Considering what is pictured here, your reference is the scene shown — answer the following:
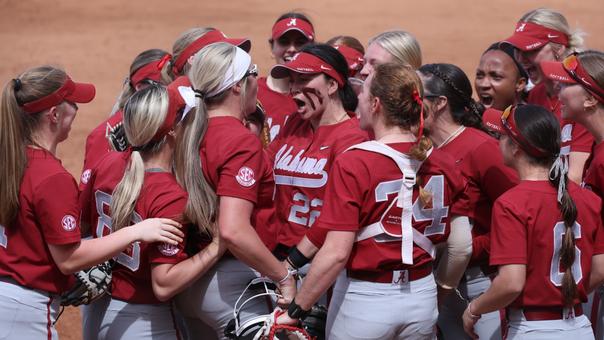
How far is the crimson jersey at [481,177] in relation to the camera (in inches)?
198

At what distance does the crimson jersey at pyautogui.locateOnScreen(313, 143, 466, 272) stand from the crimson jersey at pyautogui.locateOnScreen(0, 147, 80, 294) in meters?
1.18

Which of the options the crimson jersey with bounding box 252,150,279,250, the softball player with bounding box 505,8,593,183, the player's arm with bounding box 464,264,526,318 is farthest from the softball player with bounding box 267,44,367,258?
the softball player with bounding box 505,8,593,183

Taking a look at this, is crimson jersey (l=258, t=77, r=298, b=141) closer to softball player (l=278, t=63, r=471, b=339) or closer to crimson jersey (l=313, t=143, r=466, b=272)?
softball player (l=278, t=63, r=471, b=339)

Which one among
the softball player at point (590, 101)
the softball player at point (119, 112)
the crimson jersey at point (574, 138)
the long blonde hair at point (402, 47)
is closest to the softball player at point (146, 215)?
the softball player at point (119, 112)

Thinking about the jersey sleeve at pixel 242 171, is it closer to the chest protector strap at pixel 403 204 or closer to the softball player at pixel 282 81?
the chest protector strap at pixel 403 204

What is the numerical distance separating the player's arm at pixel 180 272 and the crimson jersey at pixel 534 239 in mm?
1345

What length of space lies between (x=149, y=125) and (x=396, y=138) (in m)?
1.19

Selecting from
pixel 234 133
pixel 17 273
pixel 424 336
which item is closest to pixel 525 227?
pixel 424 336

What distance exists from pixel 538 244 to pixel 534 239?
31 mm

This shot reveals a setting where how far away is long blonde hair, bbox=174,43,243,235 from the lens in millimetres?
4480

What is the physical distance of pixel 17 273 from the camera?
14.2 feet

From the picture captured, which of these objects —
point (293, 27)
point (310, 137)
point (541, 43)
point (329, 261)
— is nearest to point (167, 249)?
point (329, 261)

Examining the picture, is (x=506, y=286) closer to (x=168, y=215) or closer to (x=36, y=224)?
(x=168, y=215)

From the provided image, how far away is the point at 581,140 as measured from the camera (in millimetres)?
5434
